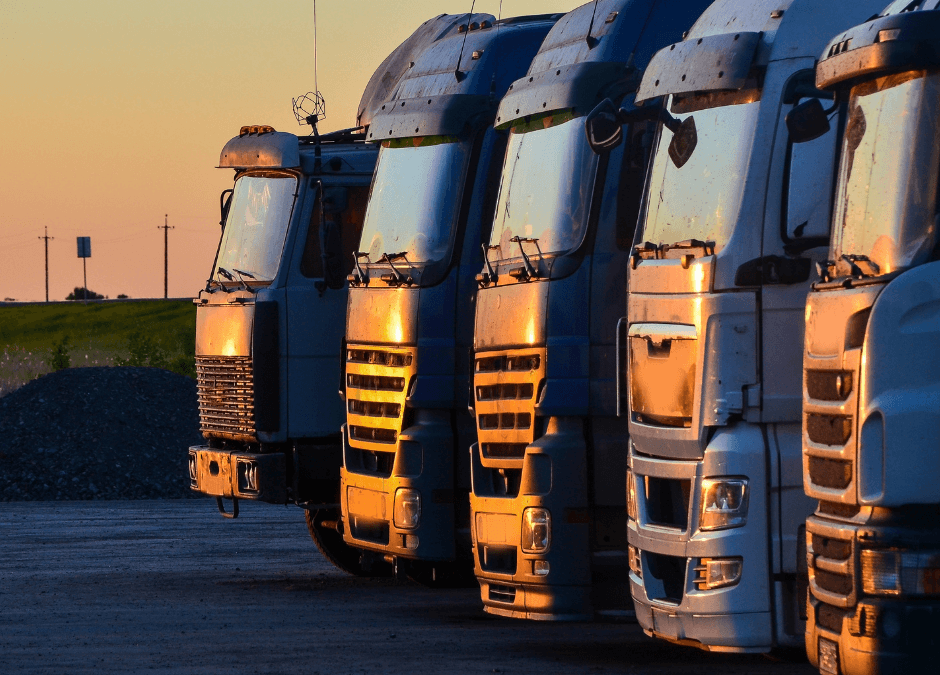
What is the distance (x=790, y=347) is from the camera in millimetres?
9219

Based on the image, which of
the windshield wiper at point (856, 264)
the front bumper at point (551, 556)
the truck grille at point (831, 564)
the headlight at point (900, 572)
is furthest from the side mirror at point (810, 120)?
the front bumper at point (551, 556)

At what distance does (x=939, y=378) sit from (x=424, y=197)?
6.68m

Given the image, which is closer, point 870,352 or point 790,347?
point 870,352

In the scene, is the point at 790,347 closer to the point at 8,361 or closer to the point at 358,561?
the point at 358,561

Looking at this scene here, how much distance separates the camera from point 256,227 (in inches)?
637

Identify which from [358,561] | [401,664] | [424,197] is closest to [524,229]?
[424,197]

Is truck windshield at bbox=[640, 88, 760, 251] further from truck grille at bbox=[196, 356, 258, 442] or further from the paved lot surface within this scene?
truck grille at bbox=[196, 356, 258, 442]

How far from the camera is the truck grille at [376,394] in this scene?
527 inches

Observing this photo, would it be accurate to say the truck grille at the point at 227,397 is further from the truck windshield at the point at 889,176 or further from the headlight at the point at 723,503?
the truck windshield at the point at 889,176

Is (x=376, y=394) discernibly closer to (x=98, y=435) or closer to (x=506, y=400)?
(x=506, y=400)

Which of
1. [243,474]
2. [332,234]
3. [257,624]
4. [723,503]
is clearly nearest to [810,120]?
[723,503]

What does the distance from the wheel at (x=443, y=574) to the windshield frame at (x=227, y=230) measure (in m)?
2.66

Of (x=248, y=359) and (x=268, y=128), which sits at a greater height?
(x=268, y=128)

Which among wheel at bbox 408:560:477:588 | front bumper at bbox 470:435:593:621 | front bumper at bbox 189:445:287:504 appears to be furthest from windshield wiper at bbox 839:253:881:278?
front bumper at bbox 189:445:287:504
